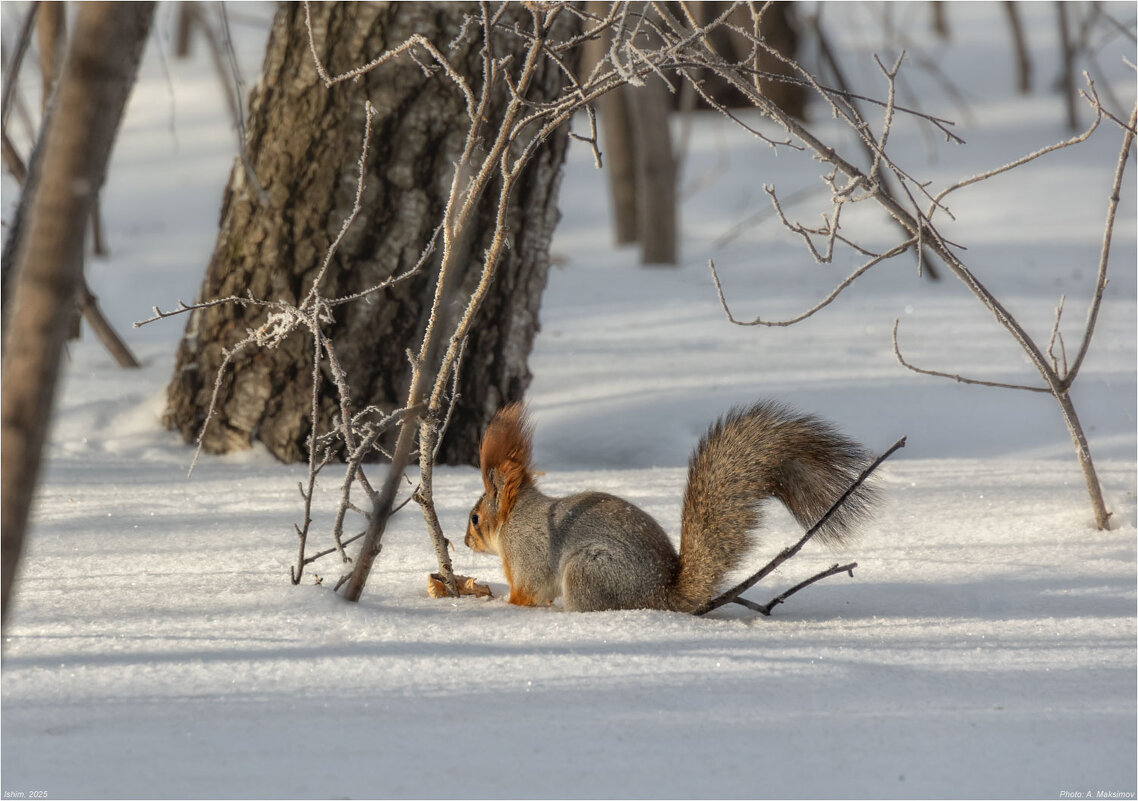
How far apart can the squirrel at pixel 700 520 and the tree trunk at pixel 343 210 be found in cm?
131

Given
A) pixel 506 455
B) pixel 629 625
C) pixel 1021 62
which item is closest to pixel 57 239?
pixel 629 625

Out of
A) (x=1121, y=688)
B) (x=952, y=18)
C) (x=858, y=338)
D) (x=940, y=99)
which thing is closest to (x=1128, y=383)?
(x=858, y=338)

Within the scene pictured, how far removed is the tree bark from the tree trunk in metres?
2.52

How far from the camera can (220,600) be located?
238 cm

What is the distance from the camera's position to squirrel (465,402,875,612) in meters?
2.56

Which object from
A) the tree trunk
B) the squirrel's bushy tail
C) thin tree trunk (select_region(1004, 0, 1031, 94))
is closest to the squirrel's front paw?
the squirrel's bushy tail

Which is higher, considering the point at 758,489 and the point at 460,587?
the point at 758,489

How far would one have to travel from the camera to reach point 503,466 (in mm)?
2738

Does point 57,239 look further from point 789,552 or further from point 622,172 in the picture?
point 622,172

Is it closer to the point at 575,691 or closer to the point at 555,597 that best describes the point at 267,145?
the point at 555,597

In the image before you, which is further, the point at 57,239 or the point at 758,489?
the point at 758,489

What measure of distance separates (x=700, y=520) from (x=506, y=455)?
0.46m

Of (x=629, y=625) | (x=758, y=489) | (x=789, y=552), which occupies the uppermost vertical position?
(x=758, y=489)

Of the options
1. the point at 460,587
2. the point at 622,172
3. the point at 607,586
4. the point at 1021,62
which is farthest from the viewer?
the point at 1021,62
